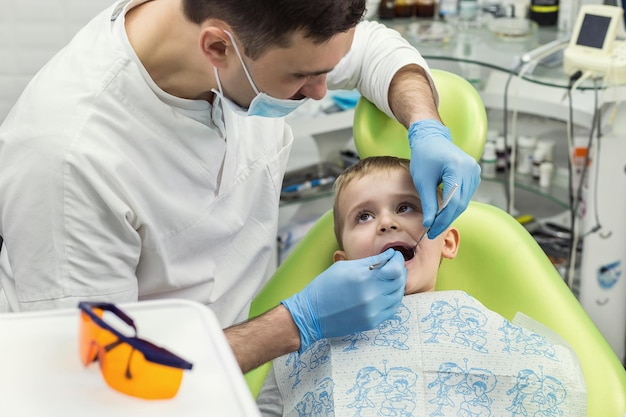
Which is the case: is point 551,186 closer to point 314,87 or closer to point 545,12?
point 545,12

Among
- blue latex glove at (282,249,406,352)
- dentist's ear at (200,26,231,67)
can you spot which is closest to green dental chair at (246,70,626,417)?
blue latex glove at (282,249,406,352)

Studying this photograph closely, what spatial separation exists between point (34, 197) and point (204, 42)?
0.39 meters

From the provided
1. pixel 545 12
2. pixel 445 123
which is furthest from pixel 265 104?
pixel 545 12

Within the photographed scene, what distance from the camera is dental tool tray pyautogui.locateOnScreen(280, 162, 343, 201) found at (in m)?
2.83

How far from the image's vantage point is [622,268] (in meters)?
2.52

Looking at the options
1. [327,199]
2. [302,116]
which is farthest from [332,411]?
[327,199]

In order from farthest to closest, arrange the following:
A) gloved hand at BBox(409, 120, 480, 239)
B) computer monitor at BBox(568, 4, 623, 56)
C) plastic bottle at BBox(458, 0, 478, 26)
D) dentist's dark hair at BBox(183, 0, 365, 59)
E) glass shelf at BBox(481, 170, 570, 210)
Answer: plastic bottle at BBox(458, 0, 478, 26) < glass shelf at BBox(481, 170, 570, 210) < computer monitor at BBox(568, 4, 623, 56) < gloved hand at BBox(409, 120, 480, 239) < dentist's dark hair at BBox(183, 0, 365, 59)

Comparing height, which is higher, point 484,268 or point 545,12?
point 545,12

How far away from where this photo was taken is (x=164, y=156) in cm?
150

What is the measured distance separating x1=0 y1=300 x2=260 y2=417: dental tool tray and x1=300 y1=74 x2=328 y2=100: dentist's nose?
716 millimetres

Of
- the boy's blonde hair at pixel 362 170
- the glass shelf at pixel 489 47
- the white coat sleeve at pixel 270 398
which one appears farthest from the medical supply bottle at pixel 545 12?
the white coat sleeve at pixel 270 398

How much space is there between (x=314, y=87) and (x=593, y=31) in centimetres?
137

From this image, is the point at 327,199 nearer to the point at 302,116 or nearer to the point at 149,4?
the point at 302,116

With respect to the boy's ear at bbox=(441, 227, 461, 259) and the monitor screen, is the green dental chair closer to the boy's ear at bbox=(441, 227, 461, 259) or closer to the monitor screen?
the boy's ear at bbox=(441, 227, 461, 259)
